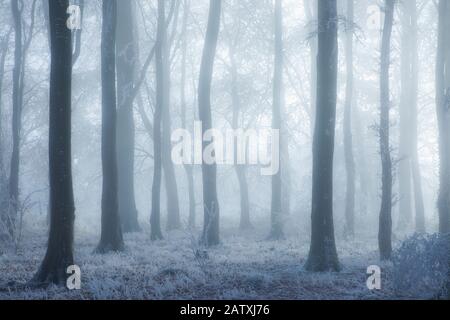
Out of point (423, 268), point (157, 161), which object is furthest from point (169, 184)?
point (423, 268)

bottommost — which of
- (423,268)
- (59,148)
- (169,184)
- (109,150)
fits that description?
(423,268)

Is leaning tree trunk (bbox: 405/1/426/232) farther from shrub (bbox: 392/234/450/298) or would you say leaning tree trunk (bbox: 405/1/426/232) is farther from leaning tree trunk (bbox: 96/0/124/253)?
leaning tree trunk (bbox: 96/0/124/253)

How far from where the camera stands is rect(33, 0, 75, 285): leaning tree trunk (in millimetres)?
8133

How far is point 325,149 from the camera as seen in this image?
9664mm

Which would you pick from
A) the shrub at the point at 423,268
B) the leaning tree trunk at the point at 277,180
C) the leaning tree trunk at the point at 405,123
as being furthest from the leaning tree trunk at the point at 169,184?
the shrub at the point at 423,268

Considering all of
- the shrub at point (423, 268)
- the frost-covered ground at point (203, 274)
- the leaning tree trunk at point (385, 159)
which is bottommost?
the frost-covered ground at point (203, 274)

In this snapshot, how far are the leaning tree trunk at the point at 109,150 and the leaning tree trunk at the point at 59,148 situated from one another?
168 inches

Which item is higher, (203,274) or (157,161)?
(157,161)

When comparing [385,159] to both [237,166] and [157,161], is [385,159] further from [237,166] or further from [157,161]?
[237,166]

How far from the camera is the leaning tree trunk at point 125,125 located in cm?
1873

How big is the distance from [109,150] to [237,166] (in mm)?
11113

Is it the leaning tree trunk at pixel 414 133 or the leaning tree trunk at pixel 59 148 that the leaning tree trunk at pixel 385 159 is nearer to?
the leaning tree trunk at pixel 414 133
